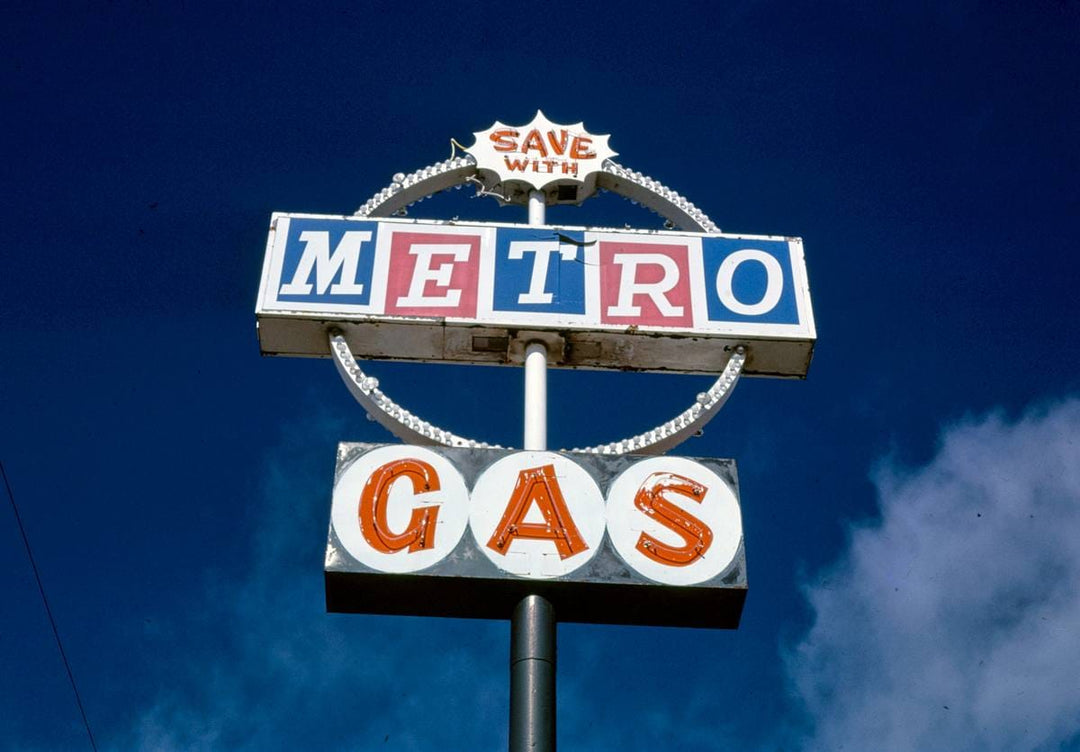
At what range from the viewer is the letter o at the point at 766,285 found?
42.6 ft

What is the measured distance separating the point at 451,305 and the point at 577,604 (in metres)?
3.44

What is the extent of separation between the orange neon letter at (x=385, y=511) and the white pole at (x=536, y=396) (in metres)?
1.11

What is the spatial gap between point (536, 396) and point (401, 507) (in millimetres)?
1936

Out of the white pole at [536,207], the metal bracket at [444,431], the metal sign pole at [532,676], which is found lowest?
the metal sign pole at [532,676]

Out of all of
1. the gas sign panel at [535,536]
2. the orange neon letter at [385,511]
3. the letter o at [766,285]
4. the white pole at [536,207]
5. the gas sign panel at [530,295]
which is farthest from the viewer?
A: the white pole at [536,207]

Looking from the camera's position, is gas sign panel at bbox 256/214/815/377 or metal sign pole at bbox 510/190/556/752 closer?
metal sign pole at bbox 510/190/556/752

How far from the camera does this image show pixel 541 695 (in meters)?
9.69

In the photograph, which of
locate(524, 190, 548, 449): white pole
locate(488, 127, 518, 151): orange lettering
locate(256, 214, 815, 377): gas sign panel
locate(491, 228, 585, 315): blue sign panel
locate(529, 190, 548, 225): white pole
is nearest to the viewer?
locate(524, 190, 548, 449): white pole

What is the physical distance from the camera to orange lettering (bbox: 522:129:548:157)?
46.9 feet

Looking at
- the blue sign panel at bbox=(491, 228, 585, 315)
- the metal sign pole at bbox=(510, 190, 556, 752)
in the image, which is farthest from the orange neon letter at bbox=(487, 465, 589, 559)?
the blue sign panel at bbox=(491, 228, 585, 315)

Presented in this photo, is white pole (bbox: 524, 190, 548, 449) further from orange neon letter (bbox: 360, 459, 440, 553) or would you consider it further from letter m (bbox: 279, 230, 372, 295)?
letter m (bbox: 279, 230, 372, 295)

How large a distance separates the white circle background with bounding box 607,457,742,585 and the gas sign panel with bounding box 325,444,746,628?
0.01m

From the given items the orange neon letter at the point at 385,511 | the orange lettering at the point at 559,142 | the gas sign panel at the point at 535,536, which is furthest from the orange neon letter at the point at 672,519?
the orange lettering at the point at 559,142

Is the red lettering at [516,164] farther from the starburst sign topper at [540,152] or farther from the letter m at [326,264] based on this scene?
the letter m at [326,264]
